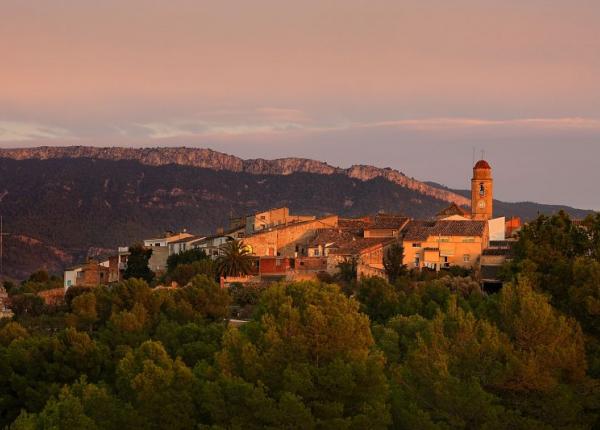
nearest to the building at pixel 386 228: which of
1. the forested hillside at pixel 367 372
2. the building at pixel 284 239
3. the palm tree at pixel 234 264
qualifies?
the building at pixel 284 239

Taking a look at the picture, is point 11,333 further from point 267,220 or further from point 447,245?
point 267,220

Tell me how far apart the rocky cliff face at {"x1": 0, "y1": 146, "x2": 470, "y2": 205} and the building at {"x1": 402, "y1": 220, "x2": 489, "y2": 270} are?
5068 cm

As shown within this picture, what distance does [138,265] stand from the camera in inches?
2271

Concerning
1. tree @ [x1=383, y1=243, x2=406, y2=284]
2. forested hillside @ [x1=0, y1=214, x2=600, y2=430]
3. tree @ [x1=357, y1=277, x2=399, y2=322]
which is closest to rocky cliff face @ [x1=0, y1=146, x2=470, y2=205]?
tree @ [x1=383, y1=243, x2=406, y2=284]

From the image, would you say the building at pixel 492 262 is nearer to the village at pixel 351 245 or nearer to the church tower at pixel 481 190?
the village at pixel 351 245

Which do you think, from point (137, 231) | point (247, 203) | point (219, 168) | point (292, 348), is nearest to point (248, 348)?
point (292, 348)

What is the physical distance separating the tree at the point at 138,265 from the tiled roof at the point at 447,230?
11632 millimetres

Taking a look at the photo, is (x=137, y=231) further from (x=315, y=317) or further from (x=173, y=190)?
(x=315, y=317)

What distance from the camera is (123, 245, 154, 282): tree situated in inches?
2258

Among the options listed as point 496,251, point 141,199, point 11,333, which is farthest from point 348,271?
point 141,199

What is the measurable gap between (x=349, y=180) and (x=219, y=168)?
1364 cm

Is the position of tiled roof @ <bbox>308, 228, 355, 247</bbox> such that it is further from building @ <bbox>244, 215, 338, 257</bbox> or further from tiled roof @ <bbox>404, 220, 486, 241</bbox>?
tiled roof @ <bbox>404, 220, 486, 241</bbox>

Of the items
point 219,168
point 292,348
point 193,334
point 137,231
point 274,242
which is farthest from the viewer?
point 219,168

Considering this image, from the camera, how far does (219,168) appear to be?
117938 mm
